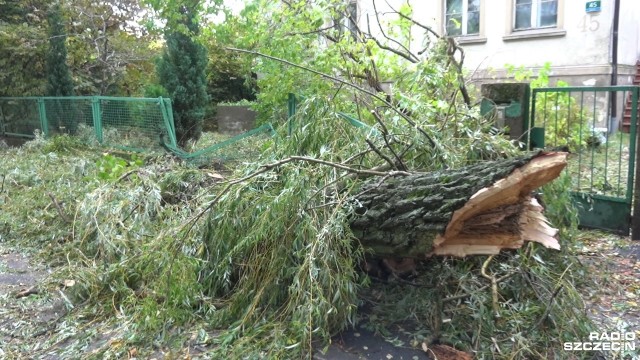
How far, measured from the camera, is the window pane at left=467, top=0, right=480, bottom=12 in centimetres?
1268

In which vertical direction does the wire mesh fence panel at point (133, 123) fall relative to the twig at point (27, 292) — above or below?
above

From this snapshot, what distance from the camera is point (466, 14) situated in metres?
13.0

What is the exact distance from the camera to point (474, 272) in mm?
3436

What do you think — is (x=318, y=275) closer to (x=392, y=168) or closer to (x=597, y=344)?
(x=392, y=168)

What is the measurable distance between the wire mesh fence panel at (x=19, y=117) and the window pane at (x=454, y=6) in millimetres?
9799

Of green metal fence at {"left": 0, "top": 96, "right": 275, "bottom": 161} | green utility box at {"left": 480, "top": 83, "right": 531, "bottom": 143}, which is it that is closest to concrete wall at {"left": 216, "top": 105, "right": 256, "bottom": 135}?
green metal fence at {"left": 0, "top": 96, "right": 275, "bottom": 161}

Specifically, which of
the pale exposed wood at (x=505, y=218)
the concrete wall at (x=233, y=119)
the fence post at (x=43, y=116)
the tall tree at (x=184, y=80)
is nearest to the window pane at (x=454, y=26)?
the concrete wall at (x=233, y=119)

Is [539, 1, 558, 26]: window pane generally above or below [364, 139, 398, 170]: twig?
above

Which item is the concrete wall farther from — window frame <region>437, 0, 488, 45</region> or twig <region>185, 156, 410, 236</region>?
twig <region>185, 156, 410, 236</region>

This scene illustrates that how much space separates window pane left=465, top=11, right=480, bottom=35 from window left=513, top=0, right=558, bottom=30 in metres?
0.87

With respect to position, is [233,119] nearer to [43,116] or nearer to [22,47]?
[43,116]

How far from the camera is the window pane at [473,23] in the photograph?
1278cm

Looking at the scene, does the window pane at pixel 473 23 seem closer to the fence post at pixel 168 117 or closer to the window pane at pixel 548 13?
the window pane at pixel 548 13

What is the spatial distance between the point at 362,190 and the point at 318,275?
2.34 feet
